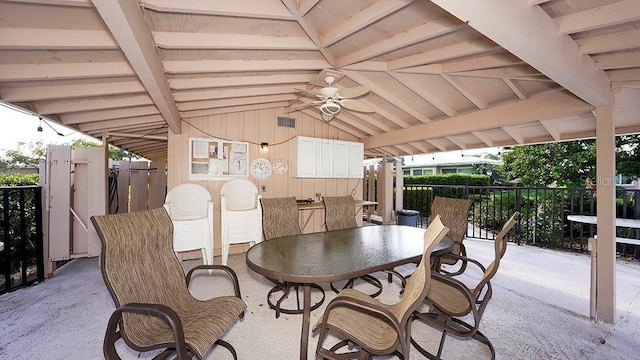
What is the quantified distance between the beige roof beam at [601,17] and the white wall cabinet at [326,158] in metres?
4.11

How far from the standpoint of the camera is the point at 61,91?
2.78m

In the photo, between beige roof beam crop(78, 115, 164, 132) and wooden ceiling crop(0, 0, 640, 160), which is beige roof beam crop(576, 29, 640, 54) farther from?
beige roof beam crop(78, 115, 164, 132)

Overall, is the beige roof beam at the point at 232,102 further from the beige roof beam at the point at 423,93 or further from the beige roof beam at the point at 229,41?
the beige roof beam at the point at 423,93

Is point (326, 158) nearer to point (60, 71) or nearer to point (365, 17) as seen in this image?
point (365, 17)

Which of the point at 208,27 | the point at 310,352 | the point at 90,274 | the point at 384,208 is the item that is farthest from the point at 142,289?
the point at 384,208

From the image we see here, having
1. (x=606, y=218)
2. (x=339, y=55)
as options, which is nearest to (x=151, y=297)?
(x=339, y=55)

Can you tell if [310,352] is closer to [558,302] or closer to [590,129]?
[558,302]

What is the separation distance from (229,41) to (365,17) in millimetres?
1317

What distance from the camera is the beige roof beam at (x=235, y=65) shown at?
2738 mm

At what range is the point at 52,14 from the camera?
5.76 feet

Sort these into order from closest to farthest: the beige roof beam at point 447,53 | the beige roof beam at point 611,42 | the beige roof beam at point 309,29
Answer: the beige roof beam at point 611,42, the beige roof beam at point 309,29, the beige roof beam at point 447,53

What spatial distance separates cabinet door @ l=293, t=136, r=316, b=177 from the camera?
17.5ft

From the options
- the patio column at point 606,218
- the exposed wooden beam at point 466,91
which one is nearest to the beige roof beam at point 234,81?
the exposed wooden beam at point 466,91

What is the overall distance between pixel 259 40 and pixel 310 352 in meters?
2.96
